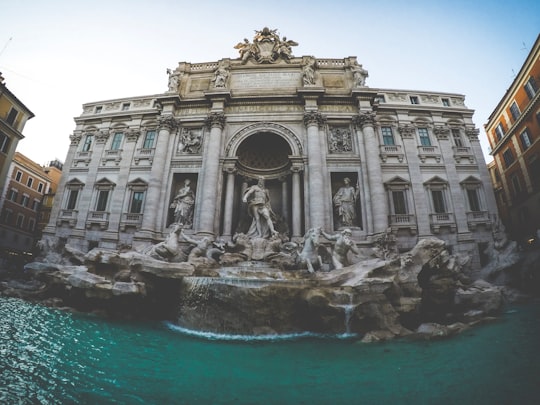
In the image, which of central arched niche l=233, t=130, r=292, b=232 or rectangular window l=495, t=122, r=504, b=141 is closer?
central arched niche l=233, t=130, r=292, b=232

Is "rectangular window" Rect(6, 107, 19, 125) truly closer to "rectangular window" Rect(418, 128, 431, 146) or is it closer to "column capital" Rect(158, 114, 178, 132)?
"column capital" Rect(158, 114, 178, 132)

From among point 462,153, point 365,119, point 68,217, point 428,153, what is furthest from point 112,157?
point 462,153

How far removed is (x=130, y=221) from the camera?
643 inches

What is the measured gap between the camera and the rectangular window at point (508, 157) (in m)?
20.3

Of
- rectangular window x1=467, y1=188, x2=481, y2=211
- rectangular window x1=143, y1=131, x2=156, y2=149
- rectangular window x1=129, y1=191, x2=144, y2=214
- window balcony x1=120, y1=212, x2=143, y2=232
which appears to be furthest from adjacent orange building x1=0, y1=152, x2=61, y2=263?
rectangular window x1=467, y1=188, x2=481, y2=211

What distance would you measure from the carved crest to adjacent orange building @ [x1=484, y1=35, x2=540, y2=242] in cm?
1656

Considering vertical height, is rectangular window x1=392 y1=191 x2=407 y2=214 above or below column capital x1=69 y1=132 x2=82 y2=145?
below

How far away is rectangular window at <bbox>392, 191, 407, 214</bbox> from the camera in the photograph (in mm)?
16047

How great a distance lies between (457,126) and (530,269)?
10729 mm

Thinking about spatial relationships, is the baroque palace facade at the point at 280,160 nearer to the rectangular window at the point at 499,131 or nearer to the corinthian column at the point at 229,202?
the corinthian column at the point at 229,202

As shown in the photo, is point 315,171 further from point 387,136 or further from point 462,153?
point 462,153

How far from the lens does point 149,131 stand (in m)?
19.1

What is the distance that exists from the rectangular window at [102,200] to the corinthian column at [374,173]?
17374 millimetres

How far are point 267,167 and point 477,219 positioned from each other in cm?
1374
